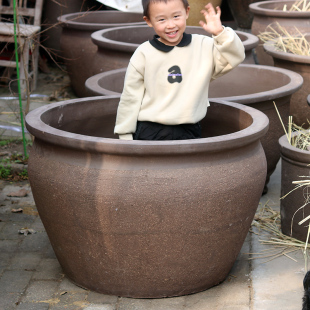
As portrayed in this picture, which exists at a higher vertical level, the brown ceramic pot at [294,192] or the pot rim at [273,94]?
the pot rim at [273,94]

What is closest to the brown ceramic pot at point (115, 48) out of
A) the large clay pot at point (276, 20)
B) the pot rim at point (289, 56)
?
the pot rim at point (289, 56)

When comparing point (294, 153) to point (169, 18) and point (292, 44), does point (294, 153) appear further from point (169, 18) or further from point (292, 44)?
point (292, 44)

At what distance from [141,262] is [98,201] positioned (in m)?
0.38

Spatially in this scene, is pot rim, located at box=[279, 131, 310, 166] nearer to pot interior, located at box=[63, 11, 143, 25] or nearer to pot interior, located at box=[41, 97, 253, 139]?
pot interior, located at box=[41, 97, 253, 139]

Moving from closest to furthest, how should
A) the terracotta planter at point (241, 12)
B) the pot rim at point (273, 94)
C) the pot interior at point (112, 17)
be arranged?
the pot rim at point (273, 94) → the pot interior at point (112, 17) → the terracotta planter at point (241, 12)

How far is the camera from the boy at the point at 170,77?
346 centimetres

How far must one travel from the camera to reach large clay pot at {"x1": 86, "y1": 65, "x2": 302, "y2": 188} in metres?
4.30

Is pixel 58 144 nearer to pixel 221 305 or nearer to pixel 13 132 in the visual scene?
pixel 221 305

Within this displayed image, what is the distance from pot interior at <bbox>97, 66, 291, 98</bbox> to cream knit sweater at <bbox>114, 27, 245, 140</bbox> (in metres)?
1.14

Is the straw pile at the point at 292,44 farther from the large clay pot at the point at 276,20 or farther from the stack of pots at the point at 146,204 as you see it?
the stack of pots at the point at 146,204

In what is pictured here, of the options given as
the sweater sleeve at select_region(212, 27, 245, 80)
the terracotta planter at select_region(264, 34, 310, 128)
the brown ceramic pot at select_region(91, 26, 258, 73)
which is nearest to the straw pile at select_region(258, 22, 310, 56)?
the terracotta planter at select_region(264, 34, 310, 128)

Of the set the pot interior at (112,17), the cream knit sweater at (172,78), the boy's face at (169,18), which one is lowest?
the pot interior at (112,17)

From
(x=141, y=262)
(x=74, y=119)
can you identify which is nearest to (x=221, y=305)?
(x=141, y=262)

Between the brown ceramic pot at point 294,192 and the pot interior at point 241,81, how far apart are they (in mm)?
973
